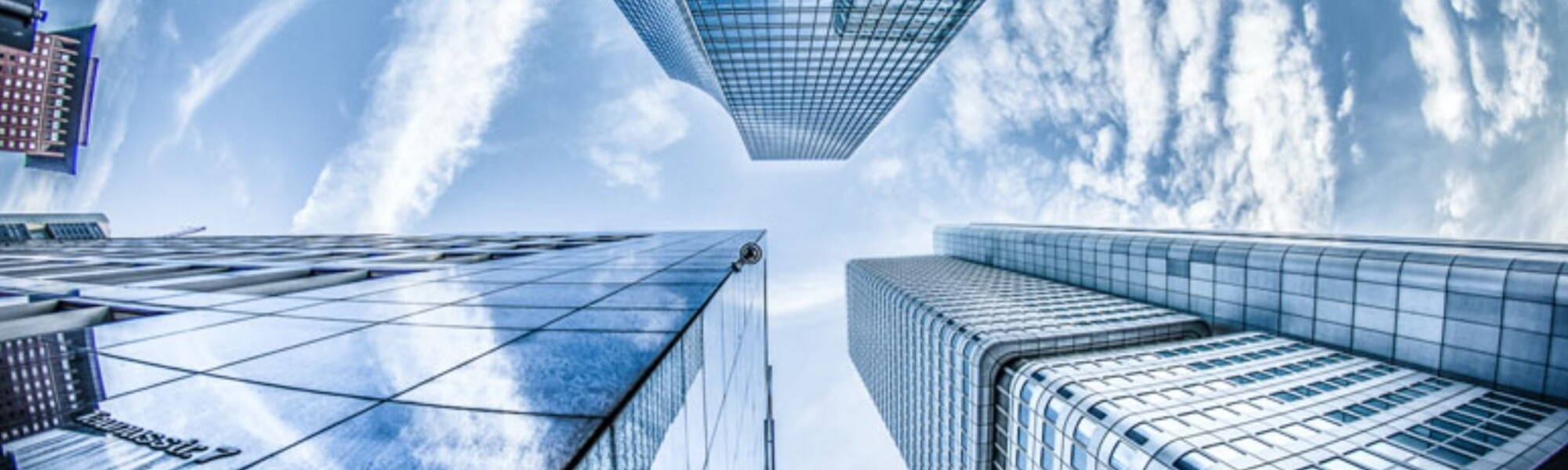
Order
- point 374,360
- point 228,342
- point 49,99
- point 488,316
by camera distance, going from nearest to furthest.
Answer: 1. point 374,360
2. point 228,342
3. point 488,316
4. point 49,99

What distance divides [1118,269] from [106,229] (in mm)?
163719

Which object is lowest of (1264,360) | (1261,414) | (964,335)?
(964,335)

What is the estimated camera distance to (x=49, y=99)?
10156cm

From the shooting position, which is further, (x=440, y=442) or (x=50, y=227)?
(x=50, y=227)

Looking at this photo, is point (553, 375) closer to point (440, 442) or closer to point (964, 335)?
point (440, 442)

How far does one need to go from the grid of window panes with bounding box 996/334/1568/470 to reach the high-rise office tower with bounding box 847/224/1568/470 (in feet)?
0.42

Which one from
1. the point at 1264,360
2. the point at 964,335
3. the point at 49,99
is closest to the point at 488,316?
the point at 1264,360

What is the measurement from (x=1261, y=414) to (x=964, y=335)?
26.4 m

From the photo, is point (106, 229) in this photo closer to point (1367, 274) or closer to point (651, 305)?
point (651, 305)

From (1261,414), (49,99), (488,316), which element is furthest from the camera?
(49,99)

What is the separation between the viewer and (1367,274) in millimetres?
38219

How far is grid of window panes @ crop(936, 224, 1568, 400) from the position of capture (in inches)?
1174

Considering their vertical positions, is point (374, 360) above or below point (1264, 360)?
above

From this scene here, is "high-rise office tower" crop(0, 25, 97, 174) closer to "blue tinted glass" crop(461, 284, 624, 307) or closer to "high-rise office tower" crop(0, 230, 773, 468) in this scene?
"high-rise office tower" crop(0, 230, 773, 468)
